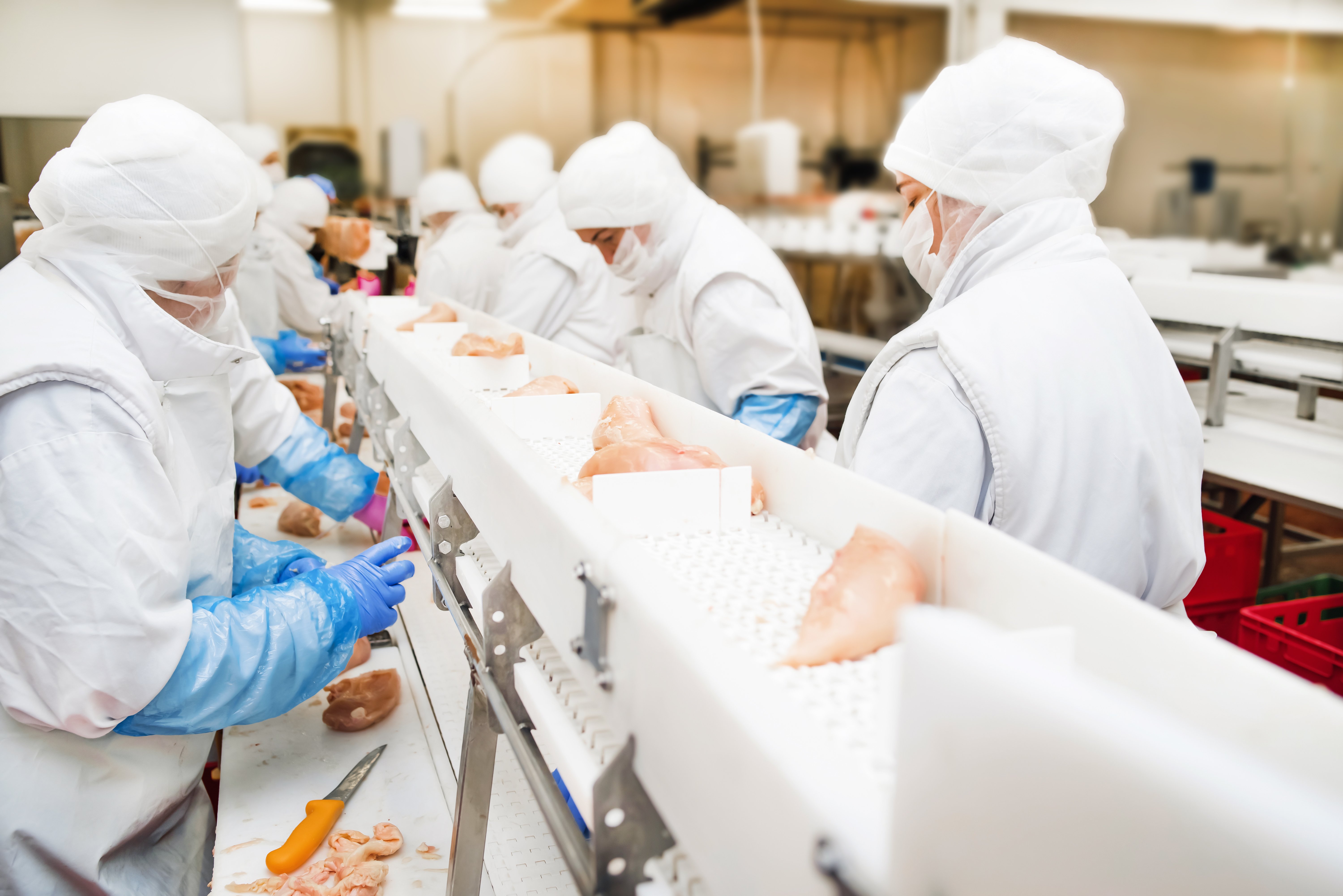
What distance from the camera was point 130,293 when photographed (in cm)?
147

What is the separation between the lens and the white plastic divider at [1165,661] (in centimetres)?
60

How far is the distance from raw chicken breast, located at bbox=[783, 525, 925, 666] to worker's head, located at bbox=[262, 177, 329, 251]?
19.2 feet

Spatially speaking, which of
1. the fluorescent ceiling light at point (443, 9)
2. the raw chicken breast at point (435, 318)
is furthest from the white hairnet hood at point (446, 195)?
the fluorescent ceiling light at point (443, 9)

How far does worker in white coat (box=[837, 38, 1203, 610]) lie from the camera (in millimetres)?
1297

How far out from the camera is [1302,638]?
206 centimetres

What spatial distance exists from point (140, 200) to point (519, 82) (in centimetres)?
686

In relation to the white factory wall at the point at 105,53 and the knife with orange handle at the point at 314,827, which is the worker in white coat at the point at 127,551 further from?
the white factory wall at the point at 105,53

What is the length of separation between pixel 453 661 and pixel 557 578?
132 centimetres

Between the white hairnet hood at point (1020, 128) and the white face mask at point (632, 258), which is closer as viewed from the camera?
the white hairnet hood at point (1020, 128)

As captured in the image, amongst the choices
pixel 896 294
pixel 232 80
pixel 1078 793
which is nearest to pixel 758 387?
pixel 1078 793

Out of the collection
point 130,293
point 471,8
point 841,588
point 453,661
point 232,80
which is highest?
point 471,8

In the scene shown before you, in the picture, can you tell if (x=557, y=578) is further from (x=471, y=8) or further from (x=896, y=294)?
(x=471, y=8)

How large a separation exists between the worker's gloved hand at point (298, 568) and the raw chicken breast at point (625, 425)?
845 mm

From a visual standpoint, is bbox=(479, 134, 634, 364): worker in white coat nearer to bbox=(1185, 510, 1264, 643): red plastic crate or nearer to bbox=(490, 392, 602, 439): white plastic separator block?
bbox=(490, 392, 602, 439): white plastic separator block
